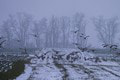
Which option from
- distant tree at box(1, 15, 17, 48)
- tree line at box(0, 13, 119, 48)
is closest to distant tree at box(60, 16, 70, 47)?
tree line at box(0, 13, 119, 48)

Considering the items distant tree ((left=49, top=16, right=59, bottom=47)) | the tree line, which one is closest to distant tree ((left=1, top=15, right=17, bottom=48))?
the tree line

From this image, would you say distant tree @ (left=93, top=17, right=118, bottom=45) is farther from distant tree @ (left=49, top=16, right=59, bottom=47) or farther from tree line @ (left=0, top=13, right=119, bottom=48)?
distant tree @ (left=49, top=16, right=59, bottom=47)

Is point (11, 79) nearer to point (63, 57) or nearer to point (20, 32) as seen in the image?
point (63, 57)

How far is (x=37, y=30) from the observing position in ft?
211

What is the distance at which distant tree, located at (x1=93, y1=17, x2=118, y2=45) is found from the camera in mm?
57000

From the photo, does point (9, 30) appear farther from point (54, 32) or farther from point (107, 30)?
point (107, 30)

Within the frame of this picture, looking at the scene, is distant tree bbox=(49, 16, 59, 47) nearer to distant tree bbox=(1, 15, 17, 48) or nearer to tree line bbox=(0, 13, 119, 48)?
tree line bbox=(0, 13, 119, 48)

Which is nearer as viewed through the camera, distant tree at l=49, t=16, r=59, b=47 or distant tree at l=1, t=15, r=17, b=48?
distant tree at l=1, t=15, r=17, b=48

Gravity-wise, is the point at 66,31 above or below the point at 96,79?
above

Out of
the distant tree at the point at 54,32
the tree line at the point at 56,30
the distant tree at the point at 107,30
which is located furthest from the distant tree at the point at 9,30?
the distant tree at the point at 107,30

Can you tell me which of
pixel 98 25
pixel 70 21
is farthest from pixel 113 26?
pixel 70 21

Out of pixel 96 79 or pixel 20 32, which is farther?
pixel 20 32

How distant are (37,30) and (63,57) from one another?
3635cm

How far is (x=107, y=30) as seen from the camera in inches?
2288
